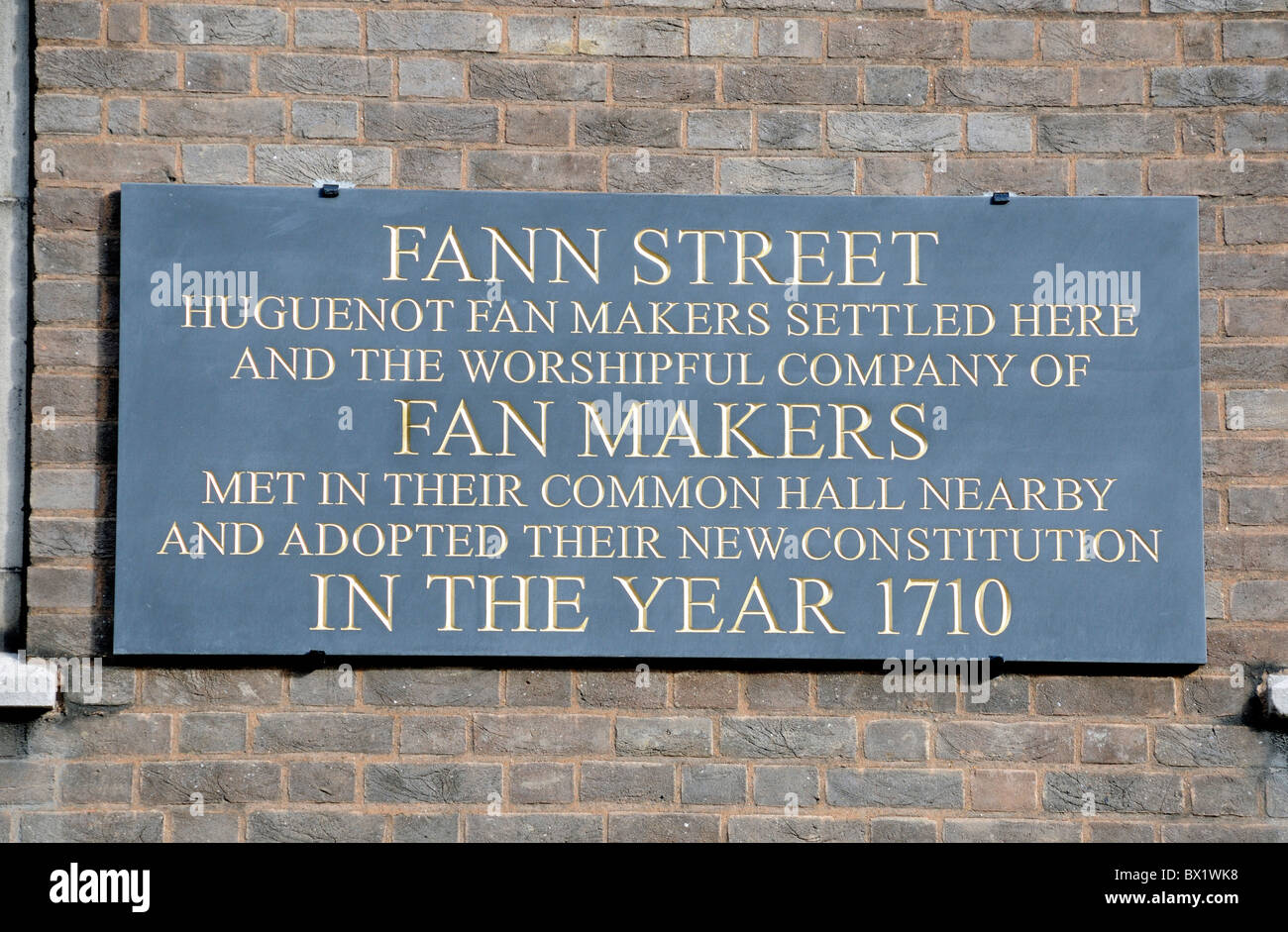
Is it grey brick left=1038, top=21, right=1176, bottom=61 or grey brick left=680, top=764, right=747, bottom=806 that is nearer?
grey brick left=680, top=764, right=747, bottom=806

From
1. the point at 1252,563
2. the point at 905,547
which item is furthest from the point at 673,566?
the point at 1252,563

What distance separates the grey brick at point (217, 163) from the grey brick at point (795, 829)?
7.61 feet

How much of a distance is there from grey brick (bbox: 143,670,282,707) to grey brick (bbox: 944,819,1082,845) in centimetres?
193

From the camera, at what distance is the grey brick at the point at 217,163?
3.71 m

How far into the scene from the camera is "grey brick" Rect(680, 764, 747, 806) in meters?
3.61

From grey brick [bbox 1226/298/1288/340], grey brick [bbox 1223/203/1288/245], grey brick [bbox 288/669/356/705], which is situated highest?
grey brick [bbox 1223/203/1288/245]

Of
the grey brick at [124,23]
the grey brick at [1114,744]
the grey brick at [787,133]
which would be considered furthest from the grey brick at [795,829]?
the grey brick at [124,23]

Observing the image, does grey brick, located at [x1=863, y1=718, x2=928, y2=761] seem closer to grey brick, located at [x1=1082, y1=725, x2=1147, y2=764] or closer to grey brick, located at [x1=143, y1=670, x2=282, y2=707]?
grey brick, located at [x1=1082, y1=725, x2=1147, y2=764]

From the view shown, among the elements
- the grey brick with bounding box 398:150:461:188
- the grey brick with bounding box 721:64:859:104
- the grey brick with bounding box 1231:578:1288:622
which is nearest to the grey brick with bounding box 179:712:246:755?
the grey brick with bounding box 398:150:461:188

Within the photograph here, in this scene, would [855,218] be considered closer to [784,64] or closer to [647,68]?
[784,64]

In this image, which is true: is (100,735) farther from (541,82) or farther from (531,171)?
(541,82)

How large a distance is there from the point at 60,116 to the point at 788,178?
2.10 m

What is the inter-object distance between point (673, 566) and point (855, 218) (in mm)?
1123

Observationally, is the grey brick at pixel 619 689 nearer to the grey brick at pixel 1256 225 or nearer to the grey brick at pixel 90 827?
the grey brick at pixel 90 827
